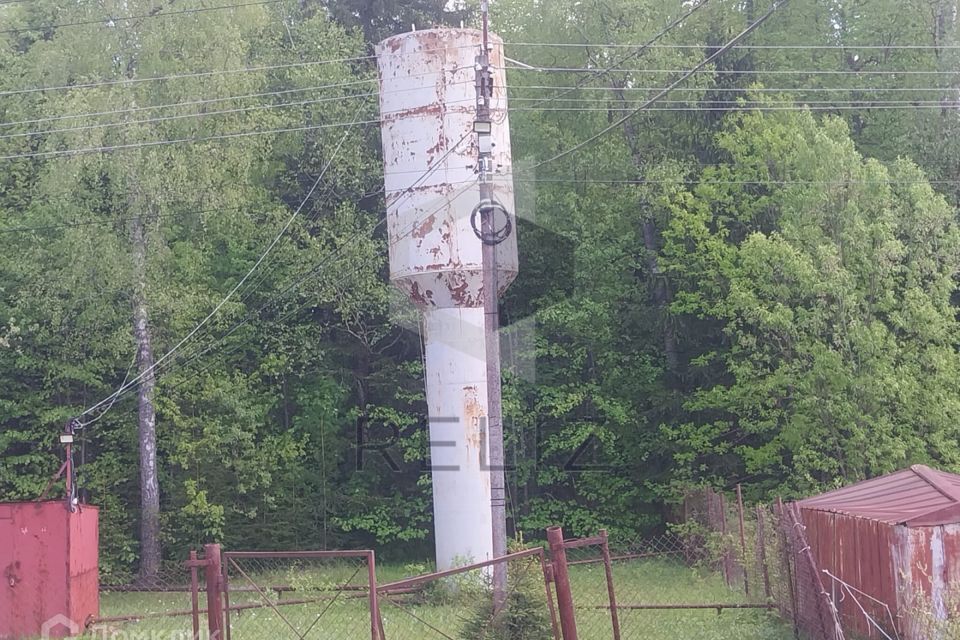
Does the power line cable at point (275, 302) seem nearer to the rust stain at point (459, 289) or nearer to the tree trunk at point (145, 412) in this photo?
the tree trunk at point (145, 412)

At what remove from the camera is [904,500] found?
479 inches

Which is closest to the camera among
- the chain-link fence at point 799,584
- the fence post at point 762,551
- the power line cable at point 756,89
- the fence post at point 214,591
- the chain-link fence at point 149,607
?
the fence post at point 214,591

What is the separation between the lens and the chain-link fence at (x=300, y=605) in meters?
10.3

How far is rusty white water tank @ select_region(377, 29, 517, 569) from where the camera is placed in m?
19.3

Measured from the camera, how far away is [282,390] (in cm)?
3141

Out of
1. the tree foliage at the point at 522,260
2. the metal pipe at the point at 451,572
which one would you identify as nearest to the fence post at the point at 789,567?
the metal pipe at the point at 451,572

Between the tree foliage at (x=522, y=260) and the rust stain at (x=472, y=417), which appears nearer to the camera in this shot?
the rust stain at (x=472, y=417)

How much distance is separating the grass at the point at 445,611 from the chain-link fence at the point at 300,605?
3 centimetres

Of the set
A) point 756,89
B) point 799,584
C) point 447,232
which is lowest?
point 799,584

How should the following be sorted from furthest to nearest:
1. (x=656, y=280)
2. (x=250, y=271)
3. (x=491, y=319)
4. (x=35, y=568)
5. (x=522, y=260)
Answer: (x=522, y=260) → (x=656, y=280) → (x=250, y=271) → (x=35, y=568) → (x=491, y=319)

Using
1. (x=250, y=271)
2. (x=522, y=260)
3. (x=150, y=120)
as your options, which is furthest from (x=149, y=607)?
(x=522, y=260)

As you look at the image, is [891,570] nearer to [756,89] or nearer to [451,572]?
[451,572]

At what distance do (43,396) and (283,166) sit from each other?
28.7 feet

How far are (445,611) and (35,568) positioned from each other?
614 cm
